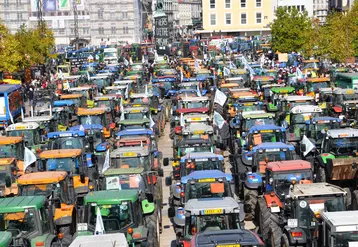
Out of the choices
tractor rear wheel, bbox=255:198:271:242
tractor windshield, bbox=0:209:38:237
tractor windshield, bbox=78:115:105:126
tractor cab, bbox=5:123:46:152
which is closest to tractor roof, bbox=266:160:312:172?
tractor rear wheel, bbox=255:198:271:242

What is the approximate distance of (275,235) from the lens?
15.4 metres

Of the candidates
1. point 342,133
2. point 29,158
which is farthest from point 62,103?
point 342,133

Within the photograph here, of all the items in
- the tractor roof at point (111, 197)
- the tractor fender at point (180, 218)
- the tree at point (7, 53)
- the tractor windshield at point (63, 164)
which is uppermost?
the tree at point (7, 53)

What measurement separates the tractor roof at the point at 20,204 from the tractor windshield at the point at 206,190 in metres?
3.35

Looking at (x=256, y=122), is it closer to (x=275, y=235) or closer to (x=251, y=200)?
(x=251, y=200)

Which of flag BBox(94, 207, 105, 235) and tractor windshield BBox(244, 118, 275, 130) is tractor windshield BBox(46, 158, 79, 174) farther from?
tractor windshield BBox(244, 118, 275, 130)

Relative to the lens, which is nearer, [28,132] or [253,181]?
[253,181]

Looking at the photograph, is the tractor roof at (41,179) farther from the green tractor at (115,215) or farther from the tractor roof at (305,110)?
the tractor roof at (305,110)

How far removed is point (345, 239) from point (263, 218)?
16.2 feet

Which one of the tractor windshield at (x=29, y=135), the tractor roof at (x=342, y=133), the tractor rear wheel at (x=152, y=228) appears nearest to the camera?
the tractor rear wheel at (x=152, y=228)

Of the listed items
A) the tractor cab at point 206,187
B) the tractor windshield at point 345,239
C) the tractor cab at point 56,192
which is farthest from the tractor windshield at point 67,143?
the tractor windshield at point 345,239

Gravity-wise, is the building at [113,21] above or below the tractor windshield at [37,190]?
above

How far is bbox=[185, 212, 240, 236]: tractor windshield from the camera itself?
13867 mm

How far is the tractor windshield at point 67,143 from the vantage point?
24.2 m
